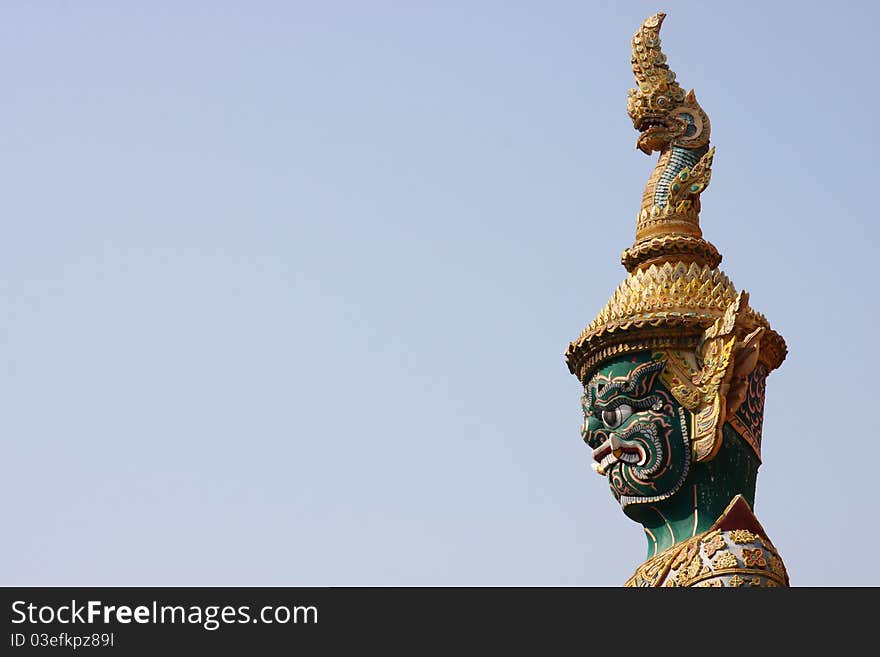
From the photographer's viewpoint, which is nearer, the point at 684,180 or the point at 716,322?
the point at 716,322

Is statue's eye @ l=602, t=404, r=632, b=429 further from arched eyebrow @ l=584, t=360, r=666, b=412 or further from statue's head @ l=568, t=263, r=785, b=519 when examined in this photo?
arched eyebrow @ l=584, t=360, r=666, b=412

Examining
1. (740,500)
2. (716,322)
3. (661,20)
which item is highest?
(661,20)

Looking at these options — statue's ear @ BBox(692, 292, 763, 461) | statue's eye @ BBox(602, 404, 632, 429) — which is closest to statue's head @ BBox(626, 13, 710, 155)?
statue's ear @ BBox(692, 292, 763, 461)

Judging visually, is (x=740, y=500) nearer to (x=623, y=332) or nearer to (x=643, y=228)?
(x=623, y=332)

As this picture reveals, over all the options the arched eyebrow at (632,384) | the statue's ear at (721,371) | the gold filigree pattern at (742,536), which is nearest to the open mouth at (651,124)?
the statue's ear at (721,371)

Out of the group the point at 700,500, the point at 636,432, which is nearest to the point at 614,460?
the point at 636,432

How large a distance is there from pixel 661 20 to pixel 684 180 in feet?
8.04

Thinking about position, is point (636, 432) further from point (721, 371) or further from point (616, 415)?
point (721, 371)
